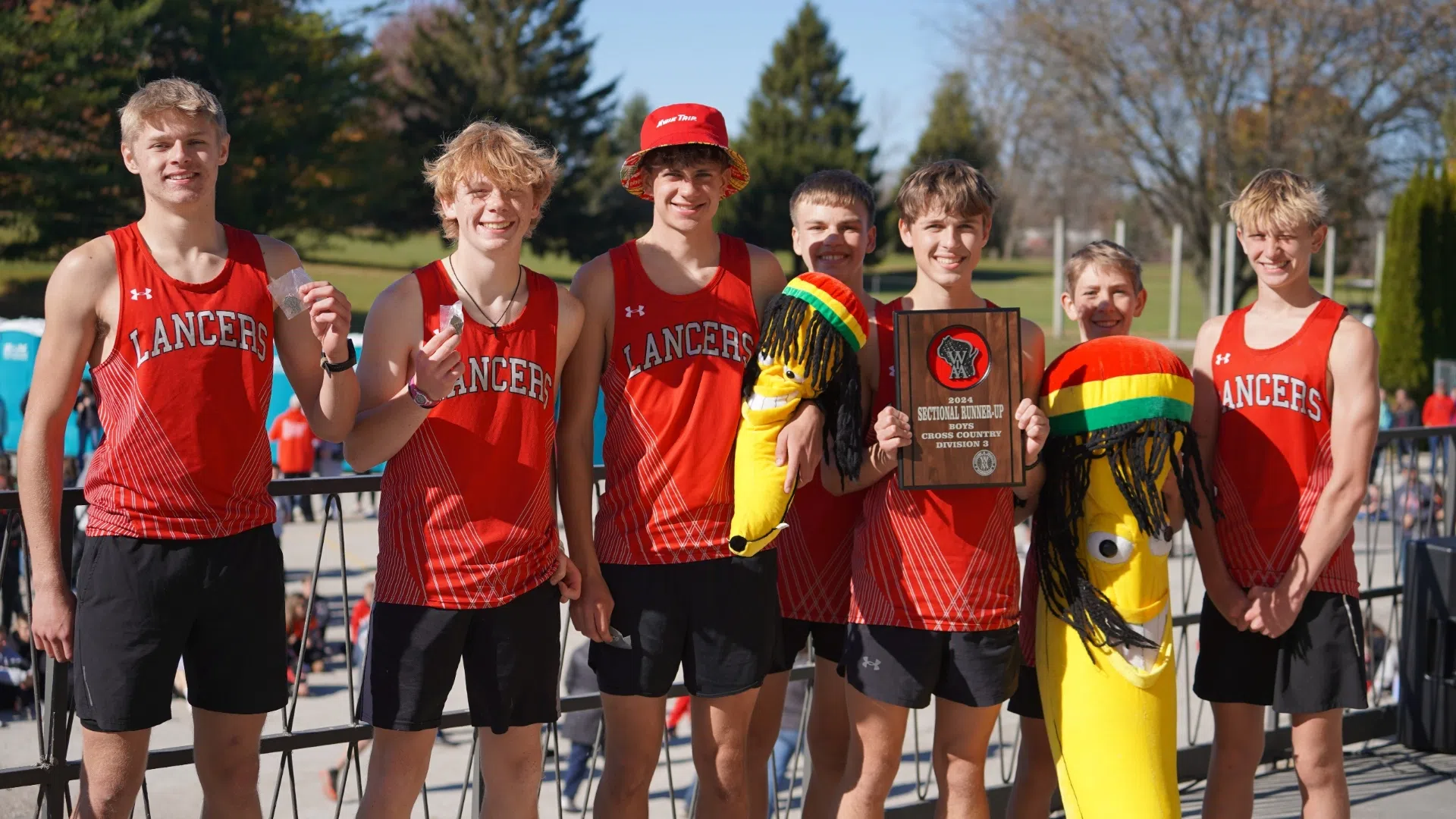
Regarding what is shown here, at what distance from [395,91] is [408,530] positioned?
41466 mm

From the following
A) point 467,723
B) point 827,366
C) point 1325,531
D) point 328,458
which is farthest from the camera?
point 328,458

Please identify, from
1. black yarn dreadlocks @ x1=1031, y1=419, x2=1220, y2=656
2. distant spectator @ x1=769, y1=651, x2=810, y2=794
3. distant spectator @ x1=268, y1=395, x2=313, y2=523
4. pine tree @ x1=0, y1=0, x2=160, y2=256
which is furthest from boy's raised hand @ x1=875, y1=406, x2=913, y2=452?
pine tree @ x1=0, y1=0, x2=160, y2=256

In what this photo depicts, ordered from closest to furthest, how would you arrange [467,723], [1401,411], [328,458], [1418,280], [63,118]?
[467,723], [328,458], [1401,411], [1418,280], [63,118]

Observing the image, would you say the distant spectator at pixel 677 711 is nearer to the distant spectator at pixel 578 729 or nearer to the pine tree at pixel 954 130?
the distant spectator at pixel 578 729

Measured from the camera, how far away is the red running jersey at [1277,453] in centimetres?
378

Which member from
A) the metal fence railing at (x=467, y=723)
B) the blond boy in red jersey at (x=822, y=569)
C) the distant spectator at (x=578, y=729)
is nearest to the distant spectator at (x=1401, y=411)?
the metal fence railing at (x=467, y=723)

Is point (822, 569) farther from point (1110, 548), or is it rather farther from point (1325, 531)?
point (1325, 531)

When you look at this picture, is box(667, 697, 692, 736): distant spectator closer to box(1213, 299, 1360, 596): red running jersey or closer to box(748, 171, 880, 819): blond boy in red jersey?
box(748, 171, 880, 819): blond boy in red jersey

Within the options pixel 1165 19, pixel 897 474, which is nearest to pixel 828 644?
pixel 897 474

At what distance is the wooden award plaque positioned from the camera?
11.0 ft

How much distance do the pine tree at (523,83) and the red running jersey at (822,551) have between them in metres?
41.8

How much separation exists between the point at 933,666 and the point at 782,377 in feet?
2.96

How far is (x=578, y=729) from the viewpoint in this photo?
7480 millimetres

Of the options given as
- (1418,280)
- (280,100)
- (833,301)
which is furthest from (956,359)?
(280,100)
